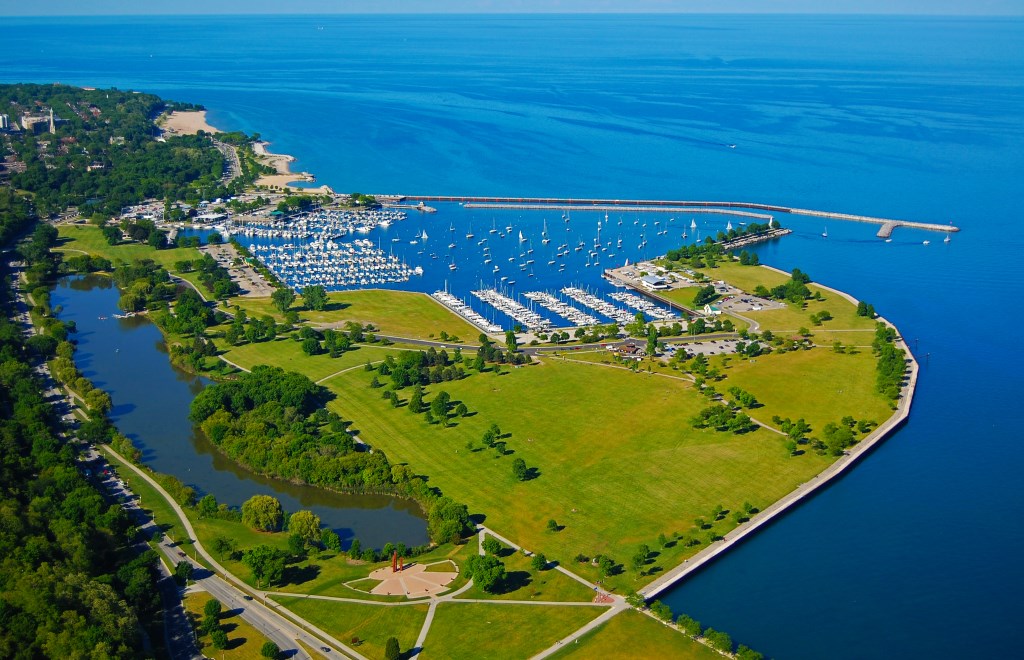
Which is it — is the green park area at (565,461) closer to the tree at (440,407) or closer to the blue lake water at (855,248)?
the tree at (440,407)

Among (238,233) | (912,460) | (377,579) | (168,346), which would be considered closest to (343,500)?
(377,579)

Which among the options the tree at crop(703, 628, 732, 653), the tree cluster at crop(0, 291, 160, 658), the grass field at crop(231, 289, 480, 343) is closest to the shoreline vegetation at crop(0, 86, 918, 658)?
the tree at crop(703, 628, 732, 653)

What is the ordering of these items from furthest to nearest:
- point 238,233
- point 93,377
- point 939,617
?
point 238,233
point 93,377
point 939,617

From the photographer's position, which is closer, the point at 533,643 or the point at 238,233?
the point at 533,643

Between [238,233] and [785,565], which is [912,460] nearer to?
[785,565]

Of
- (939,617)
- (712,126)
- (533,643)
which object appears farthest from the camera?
(712,126)

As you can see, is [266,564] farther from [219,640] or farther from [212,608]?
[219,640]

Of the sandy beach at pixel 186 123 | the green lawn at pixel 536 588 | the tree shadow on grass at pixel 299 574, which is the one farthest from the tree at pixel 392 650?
the sandy beach at pixel 186 123

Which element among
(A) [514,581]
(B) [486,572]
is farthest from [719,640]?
(B) [486,572]
